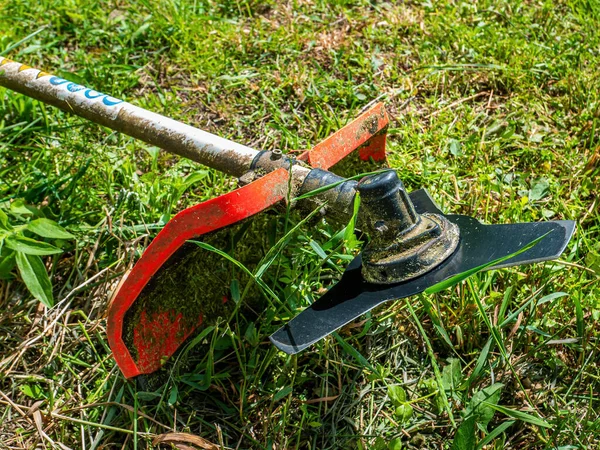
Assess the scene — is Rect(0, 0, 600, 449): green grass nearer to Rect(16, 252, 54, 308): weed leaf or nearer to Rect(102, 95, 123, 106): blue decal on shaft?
Rect(16, 252, 54, 308): weed leaf

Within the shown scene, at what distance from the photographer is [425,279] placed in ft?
5.77

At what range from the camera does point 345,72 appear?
304 cm

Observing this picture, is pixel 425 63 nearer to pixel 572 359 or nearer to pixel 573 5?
pixel 573 5

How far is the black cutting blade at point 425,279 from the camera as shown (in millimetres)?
1697

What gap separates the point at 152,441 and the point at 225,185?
104cm

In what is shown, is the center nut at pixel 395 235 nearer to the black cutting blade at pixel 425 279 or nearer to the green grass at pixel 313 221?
the black cutting blade at pixel 425 279

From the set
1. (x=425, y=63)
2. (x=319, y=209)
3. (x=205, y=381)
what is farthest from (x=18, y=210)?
(x=425, y=63)

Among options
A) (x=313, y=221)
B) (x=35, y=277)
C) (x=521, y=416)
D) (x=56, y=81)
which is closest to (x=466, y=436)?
(x=521, y=416)

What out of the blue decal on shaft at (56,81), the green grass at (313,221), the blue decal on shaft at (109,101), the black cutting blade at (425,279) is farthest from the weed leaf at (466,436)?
the blue decal on shaft at (56,81)

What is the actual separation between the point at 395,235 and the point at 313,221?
0.34 meters

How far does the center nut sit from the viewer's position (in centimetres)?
175

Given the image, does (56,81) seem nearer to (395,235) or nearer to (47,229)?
(47,229)

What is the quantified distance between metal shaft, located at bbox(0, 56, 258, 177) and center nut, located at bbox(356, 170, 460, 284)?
0.49 m

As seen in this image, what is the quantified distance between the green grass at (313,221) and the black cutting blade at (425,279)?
0.49 feet
